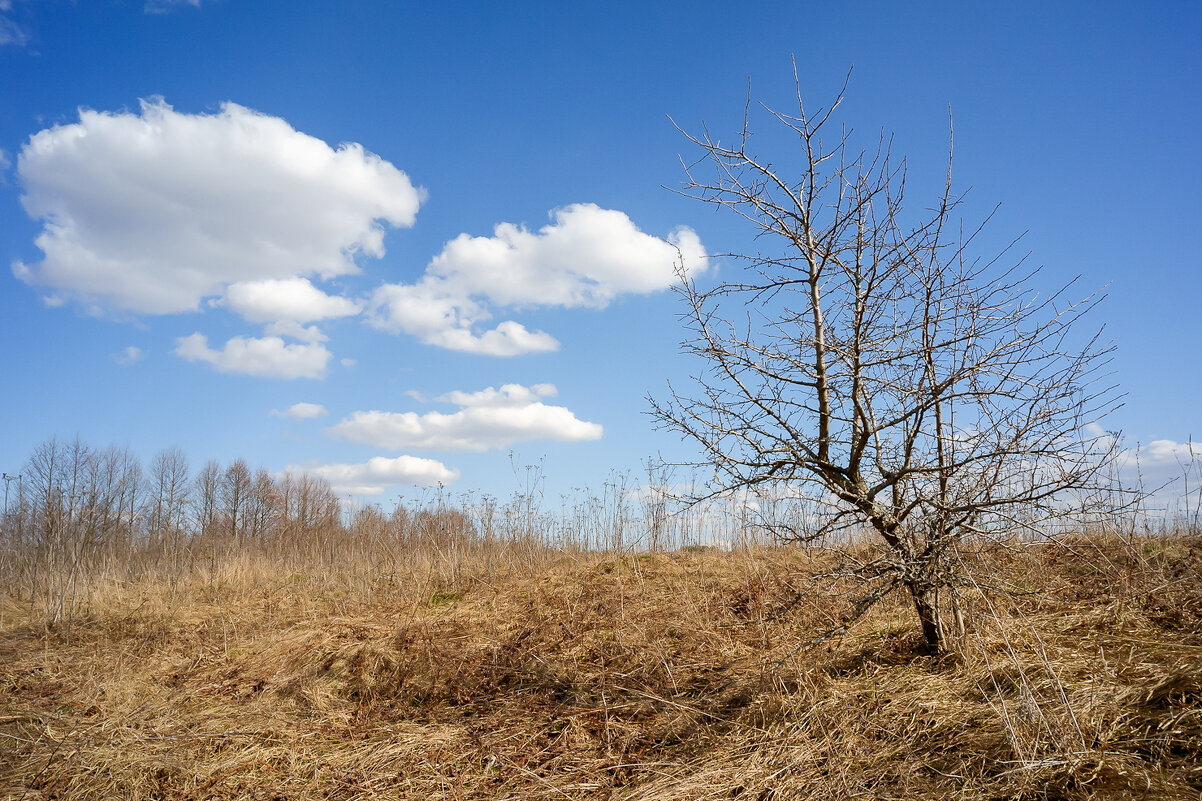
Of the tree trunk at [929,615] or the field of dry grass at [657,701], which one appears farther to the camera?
the tree trunk at [929,615]

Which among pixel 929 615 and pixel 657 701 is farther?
pixel 657 701

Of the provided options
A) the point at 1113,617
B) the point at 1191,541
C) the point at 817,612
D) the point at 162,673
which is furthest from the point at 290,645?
the point at 1191,541

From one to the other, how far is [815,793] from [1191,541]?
20.9ft

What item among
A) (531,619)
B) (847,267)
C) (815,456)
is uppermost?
(847,267)

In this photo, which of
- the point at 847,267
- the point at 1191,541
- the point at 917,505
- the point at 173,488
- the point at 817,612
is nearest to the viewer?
the point at 917,505

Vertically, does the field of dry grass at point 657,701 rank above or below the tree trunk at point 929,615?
below

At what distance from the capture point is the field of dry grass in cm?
305

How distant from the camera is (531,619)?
6.90 m

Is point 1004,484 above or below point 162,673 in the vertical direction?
above

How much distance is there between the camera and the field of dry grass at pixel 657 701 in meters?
3.05

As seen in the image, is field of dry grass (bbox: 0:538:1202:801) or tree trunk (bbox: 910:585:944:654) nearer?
field of dry grass (bbox: 0:538:1202:801)

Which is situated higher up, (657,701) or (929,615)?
(929,615)

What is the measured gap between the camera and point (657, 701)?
14.8 ft

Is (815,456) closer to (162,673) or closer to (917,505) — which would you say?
(917,505)
